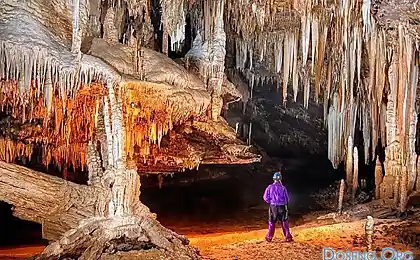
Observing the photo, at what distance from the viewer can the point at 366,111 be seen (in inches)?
505

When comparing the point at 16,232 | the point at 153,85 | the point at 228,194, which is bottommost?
the point at 228,194

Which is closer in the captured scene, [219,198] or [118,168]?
[118,168]

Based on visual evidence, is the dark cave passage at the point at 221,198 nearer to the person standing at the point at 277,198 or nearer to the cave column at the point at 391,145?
the cave column at the point at 391,145

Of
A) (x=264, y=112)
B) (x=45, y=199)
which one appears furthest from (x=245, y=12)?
(x=264, y=112)

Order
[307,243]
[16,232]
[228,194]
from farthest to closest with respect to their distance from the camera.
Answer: [228,194]
[16,232]
[307,243]

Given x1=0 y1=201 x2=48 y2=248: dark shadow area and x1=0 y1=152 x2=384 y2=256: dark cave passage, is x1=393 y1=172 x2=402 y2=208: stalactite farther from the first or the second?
x1=0 y1=201 x2=48 y2=248: dark shadow area

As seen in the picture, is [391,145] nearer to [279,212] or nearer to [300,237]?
[300,237]

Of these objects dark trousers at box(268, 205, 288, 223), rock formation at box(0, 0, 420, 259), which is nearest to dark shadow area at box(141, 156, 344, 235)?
rock formation at box(0, 0, 420, 259)

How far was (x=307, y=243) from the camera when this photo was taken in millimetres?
7379

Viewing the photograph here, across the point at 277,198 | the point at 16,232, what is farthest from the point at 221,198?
the point at 277,198

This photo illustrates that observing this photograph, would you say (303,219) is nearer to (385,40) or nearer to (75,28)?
(385,40)

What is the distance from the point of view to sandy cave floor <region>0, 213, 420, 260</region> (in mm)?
6543

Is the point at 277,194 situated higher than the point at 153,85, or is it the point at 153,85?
Answer: the point at 153,85

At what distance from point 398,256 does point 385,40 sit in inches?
195
